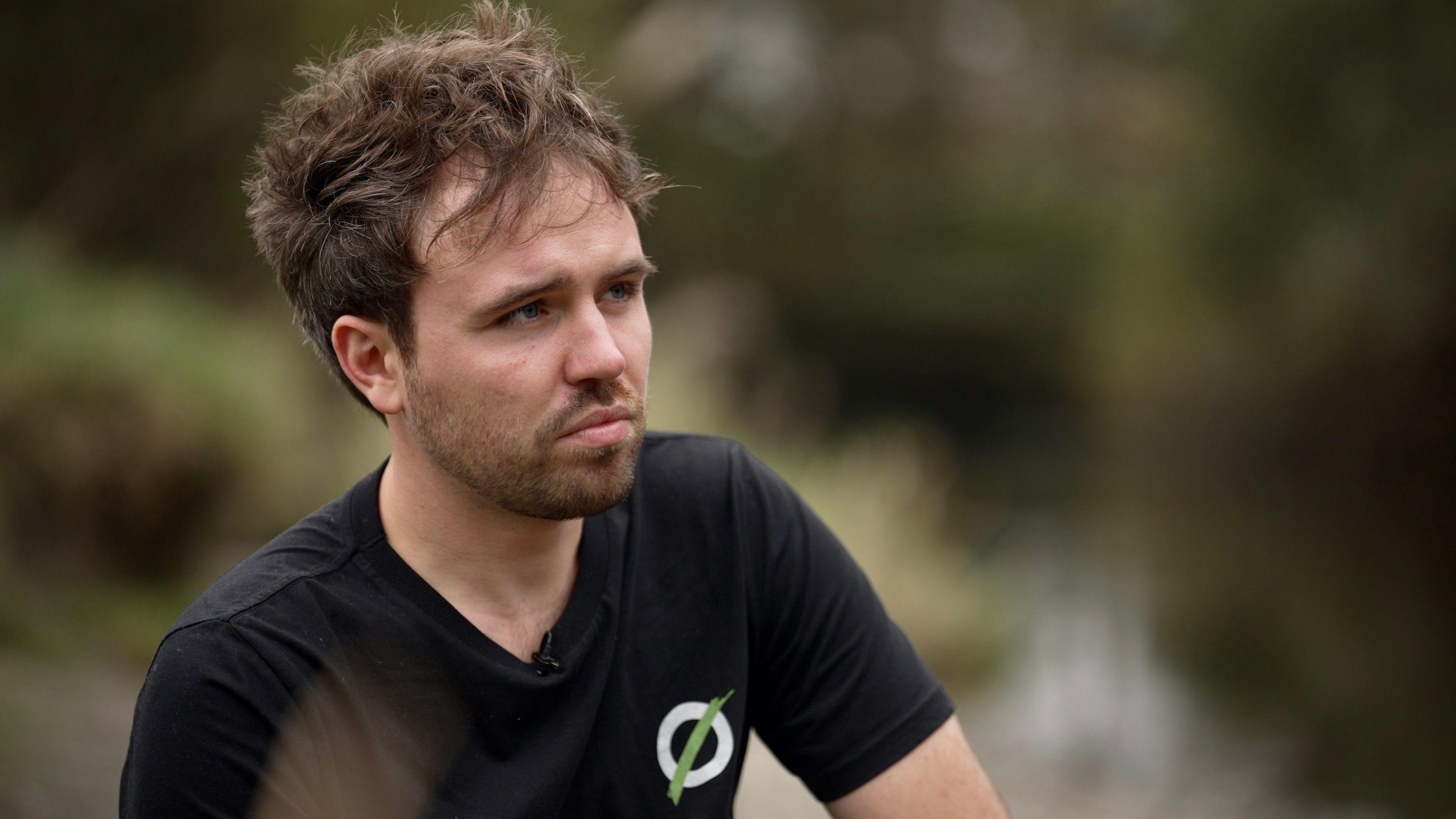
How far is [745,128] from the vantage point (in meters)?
21.8

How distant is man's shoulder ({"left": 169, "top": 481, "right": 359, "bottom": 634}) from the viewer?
161cm

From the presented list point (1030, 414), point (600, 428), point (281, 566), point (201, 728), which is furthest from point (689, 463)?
point (1030, 414)

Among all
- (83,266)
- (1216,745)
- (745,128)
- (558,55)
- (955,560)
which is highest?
(745,128)

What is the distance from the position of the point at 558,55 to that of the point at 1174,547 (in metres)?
8.72

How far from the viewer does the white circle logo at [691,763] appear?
181 cm

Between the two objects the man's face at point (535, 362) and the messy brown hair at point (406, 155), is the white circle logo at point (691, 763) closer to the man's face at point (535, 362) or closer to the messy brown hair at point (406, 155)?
the man's face at point (535, 362)

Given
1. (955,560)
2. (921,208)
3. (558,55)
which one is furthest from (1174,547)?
(921,208)

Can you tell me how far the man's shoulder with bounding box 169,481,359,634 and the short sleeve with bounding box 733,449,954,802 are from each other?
61cm

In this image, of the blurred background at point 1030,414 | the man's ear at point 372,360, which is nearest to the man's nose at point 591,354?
the man's ear at point 372,360

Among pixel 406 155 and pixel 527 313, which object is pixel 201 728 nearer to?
pixel 527 313

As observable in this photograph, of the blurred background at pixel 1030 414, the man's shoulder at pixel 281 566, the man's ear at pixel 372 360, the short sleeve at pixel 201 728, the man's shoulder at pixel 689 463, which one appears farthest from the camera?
the blurred background at pixel 1030 414

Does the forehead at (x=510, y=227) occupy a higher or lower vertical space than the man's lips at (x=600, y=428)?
higher

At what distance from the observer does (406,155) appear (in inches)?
69.5

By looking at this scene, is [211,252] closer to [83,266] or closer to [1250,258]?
[83,266]
